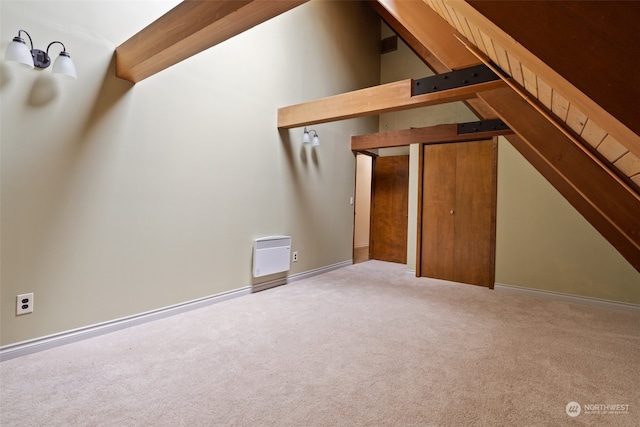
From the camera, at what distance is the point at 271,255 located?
11.2 feet

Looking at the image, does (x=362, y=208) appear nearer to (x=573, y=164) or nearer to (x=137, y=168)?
(x=573, y=164)

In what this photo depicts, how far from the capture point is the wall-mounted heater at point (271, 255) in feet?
10.8

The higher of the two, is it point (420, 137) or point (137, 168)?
point (420, 137)

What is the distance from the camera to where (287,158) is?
12.1 ft

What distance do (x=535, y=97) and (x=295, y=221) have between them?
110 inches

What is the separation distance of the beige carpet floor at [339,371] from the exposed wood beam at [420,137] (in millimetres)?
2054

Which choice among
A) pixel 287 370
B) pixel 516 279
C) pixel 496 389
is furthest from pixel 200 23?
pixel 516 279

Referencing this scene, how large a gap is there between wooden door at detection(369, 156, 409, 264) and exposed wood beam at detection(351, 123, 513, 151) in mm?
866

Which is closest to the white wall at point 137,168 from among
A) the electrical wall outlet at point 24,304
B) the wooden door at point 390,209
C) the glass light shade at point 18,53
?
the electrical wall outlet at point 24,304

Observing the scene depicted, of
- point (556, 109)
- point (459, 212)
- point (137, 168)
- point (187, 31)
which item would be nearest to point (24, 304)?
point (137, 168)

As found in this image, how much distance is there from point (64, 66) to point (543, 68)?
242 centimetres

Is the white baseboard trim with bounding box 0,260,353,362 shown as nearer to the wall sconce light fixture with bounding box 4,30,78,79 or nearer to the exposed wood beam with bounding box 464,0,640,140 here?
the wall sconce light fixture with bounding box 4,30,78,79

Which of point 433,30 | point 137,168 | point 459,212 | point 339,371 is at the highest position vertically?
point 433,30

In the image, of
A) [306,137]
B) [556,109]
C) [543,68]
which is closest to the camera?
[543,68]
